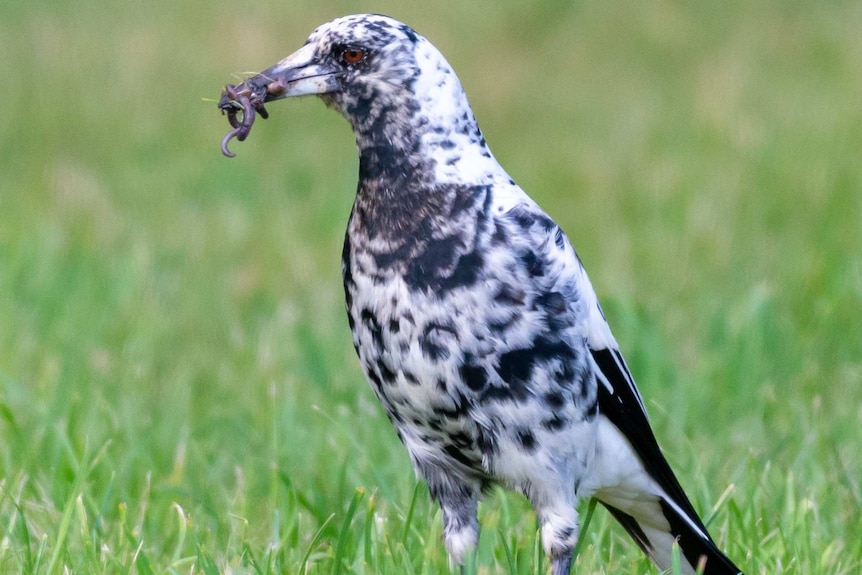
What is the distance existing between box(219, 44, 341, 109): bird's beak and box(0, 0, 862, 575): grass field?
97 cm

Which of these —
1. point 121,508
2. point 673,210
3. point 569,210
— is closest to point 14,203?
point 569,210

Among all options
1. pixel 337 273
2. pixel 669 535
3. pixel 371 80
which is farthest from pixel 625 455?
pixel 337 273

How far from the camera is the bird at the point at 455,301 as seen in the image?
9.95ft

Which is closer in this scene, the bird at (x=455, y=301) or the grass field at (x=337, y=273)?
the bird at (x=455, y=301)

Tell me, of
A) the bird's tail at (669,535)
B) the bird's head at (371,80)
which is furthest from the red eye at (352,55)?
the bird's tail at (669,535)

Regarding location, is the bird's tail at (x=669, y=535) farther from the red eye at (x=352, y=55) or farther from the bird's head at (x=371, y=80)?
the red eye at (x=352, y=55)

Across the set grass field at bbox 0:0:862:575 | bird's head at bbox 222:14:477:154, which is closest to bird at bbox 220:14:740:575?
bird's head at bbox 222:14:477:154

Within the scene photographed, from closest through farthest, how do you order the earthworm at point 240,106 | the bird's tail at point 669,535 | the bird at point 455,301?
1. the bird at point 455,301
2. the earthworm at point 240,106
3. the bird's tail at point 669,535

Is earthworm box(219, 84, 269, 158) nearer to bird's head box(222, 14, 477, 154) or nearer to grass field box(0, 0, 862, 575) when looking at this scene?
bird's head box(222, 14, 477, 154)

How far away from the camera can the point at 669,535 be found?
3.61 meters

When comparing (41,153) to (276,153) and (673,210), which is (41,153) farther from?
(673,210)

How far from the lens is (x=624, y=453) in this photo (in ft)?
11.4

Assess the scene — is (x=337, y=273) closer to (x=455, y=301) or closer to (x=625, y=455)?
(x=625, y=455)

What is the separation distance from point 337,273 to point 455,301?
340cm
